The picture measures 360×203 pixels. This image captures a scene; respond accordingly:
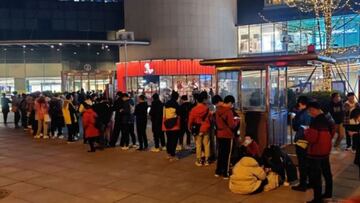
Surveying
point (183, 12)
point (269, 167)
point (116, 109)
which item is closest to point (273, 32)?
point (183, 12)

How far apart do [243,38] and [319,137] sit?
3179 centimetres

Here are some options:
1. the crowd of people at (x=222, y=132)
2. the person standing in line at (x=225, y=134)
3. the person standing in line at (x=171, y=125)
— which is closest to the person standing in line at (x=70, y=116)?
the crowd of people at (x=222, y=132)

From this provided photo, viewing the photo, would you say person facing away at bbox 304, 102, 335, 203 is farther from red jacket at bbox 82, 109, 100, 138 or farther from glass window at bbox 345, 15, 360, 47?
glass window at bbox 345, 15, 360, 47

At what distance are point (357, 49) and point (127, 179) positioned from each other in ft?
69.3

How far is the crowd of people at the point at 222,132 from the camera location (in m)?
6.38

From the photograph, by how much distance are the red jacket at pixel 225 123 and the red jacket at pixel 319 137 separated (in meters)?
2.13

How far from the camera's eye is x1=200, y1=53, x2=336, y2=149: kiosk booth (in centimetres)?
940

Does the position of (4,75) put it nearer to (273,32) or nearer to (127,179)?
(273,32)

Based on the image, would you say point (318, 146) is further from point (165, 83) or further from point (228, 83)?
point (165, 83)

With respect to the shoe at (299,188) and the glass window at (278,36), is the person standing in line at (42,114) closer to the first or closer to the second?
the shoe at (299,188)

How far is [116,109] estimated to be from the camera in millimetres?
11938

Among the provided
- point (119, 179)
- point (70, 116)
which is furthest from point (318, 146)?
point (70, 116)

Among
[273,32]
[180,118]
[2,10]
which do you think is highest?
[2,10]

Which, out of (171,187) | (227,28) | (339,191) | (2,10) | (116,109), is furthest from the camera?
(2,10)
